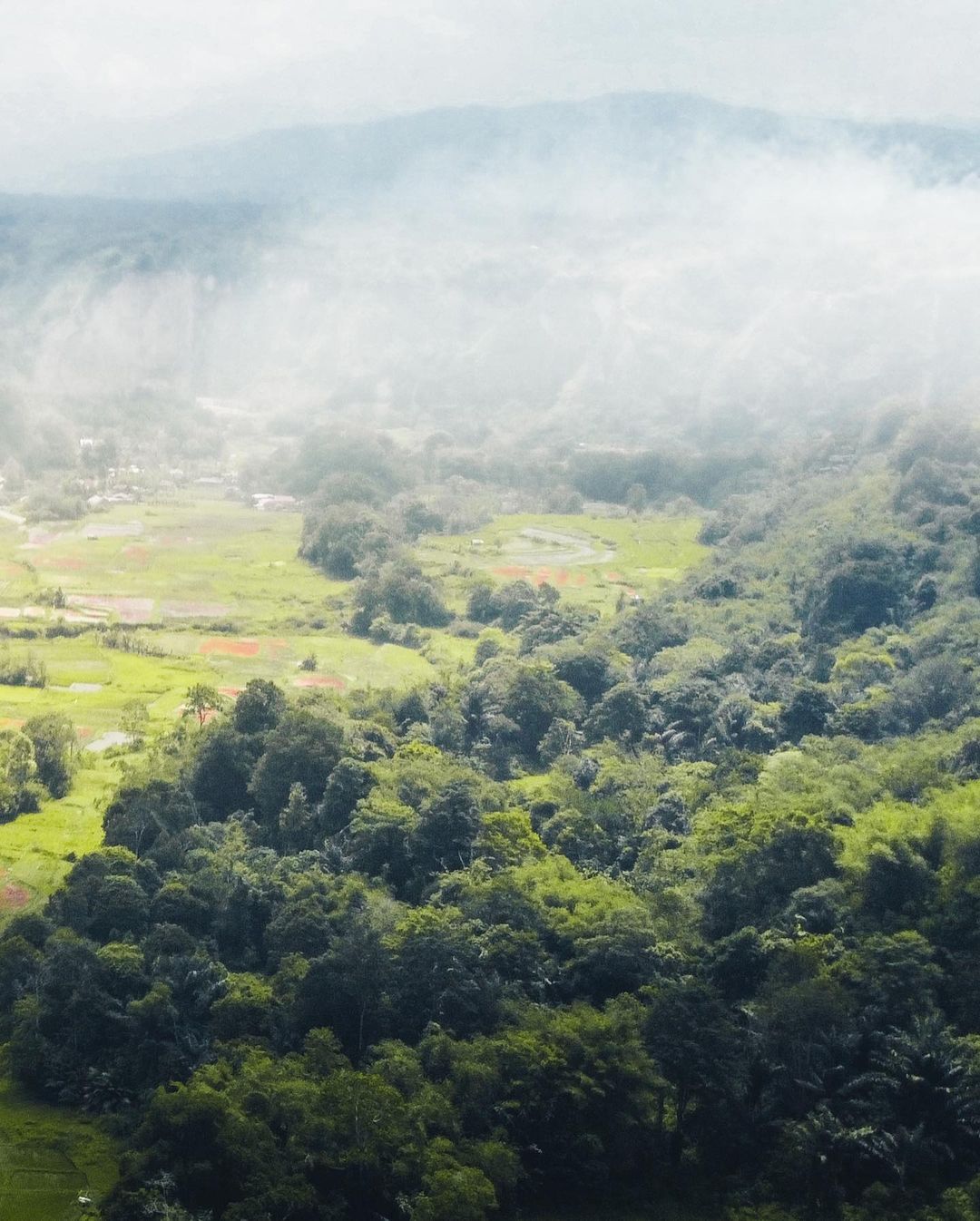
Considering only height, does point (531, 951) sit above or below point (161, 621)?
below

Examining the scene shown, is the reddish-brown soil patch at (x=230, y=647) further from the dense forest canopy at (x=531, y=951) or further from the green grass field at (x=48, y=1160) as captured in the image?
the green grass field at (x=48, y=1160)

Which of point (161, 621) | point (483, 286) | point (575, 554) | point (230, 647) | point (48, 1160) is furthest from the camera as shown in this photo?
point (483, 286)

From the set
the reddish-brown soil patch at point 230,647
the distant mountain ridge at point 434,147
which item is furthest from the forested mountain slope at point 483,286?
the reddish-brown soil patch at point 230,647

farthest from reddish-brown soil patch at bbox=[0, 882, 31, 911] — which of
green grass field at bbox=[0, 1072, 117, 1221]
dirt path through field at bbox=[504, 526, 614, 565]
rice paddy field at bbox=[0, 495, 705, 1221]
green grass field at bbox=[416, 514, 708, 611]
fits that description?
dirt path through field at bbox=[504, 526, 614, 565]

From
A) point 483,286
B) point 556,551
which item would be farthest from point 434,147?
point 556,551

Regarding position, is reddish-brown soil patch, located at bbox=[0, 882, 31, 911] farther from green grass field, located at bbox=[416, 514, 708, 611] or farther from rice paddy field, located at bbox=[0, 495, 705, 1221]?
green grass field, located at bbox=[416, 514, 708, 611]

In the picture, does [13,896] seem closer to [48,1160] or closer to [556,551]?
[48,1160]
